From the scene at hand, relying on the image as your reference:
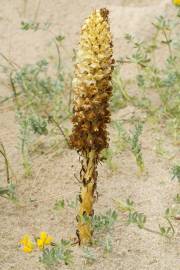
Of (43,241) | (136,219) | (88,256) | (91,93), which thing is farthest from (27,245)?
(91,93)

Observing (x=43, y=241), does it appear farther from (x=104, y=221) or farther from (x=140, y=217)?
(x=140, y=217)

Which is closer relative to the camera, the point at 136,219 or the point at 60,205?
the point at 136,219

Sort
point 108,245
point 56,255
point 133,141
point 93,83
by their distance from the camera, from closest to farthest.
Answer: point 93,83 → point 56,255 → point 108,245 → point 133,141

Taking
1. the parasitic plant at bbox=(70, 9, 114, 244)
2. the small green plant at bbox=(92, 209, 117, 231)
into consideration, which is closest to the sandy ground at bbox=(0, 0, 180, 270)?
the small green plant at bbox=(92, 209, 117, 231)

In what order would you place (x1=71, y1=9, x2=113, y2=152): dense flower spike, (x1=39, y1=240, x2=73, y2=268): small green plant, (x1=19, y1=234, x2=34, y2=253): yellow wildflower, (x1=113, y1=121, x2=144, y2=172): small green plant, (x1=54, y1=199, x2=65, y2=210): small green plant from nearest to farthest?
(x1=71, y1=9, x2=113, y2=152): dense flower spike
(x1=39, y1=240, x2=73, y2=268): small green plant
(x1=19, y1=234, x2=34, y2=253): yellow wildflower
(x1=54, y1=199, x2=65, y2=210): small green plant
(x1=113, y1=121, x2=144, y2=172): small green plant

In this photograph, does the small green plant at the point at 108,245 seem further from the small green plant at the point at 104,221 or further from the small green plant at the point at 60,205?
the small green plant at the point at 60,205

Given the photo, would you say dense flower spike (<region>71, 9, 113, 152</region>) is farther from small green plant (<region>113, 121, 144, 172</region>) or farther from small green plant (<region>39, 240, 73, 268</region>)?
small green plant (<region>113, 121, 144, 172</region>)

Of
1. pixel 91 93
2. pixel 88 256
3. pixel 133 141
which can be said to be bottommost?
pixel 88 256

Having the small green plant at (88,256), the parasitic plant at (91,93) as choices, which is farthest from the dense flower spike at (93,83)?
the small green plant at (88,256)
